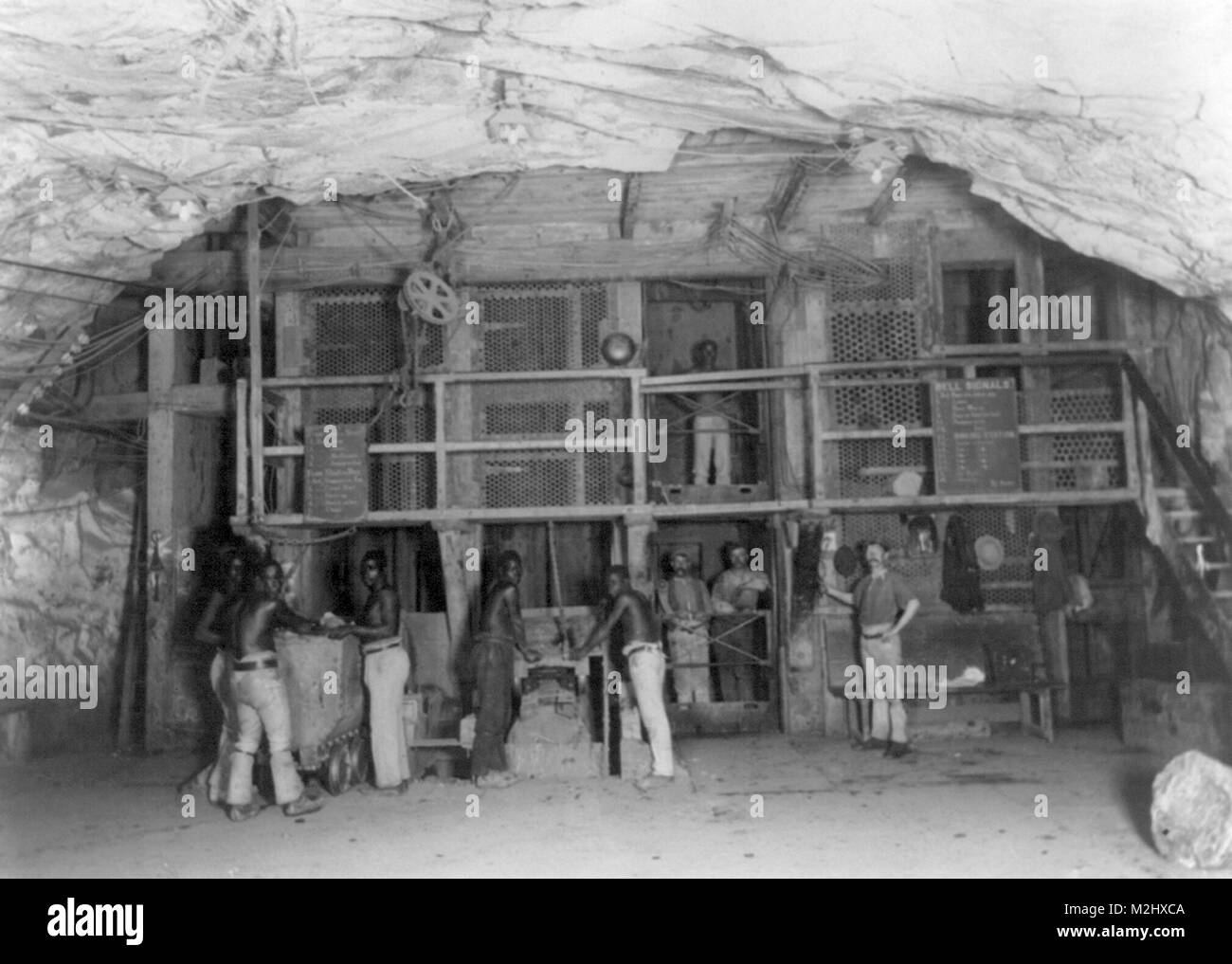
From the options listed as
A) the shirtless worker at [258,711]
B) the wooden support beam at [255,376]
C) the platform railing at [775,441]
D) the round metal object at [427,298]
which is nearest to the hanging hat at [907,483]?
the platform railing at [775,441]

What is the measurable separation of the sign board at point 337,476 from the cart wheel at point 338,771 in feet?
7.78

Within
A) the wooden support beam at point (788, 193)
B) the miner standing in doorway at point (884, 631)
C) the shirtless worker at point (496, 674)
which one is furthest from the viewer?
the miner standing in doorway at point (884, 631)

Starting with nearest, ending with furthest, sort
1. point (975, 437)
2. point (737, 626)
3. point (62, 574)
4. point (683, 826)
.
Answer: point (683, 826)
point (975, 437)
point (737, 626)
point (62, 574)

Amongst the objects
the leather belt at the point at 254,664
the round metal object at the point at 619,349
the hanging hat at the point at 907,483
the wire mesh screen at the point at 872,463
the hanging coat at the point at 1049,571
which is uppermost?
the round metal object at the point at 619,349

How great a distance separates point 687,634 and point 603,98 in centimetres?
678

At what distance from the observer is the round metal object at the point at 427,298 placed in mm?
10883

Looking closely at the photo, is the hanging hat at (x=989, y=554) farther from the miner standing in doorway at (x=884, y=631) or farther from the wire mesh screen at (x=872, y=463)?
the miner standing in doorway at (x=884, y=631)

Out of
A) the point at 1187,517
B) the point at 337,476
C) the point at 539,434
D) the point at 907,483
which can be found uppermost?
the point at 539,434

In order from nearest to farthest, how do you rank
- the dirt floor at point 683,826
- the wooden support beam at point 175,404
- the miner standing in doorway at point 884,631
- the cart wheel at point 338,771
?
the dirt floor at point 683,826 → the cart wheel at point 338,771 → the miner standing in doorway at point 884,631 → the wooden support beam at point 175,404

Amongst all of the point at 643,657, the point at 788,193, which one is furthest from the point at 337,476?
the point at 788,193

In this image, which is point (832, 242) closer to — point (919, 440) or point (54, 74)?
point (919, 440)

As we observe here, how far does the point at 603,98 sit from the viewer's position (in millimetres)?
7754

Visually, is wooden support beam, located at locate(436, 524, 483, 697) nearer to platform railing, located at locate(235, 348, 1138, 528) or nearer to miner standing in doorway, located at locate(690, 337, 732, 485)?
platform railing, located at locate(235, 348, 1138, 528)

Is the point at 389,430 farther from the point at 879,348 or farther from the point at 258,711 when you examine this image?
the point at 879,348
